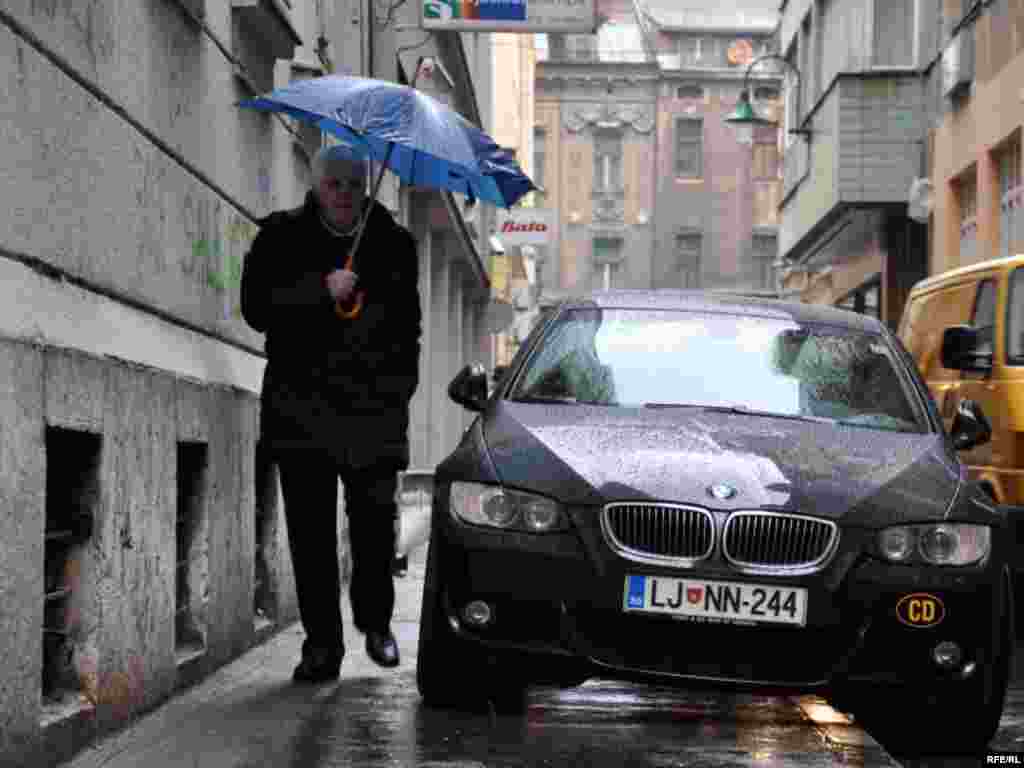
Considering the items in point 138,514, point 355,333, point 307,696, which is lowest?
point 307,696

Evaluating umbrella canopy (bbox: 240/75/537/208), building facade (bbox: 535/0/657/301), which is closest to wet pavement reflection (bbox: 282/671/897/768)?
umbrella canopy (bbox: 240/75/537/208)

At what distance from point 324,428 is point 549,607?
1642 mm

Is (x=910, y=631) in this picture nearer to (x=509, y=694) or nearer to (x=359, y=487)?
(x=509, y=694)

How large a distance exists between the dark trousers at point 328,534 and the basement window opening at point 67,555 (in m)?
1.53

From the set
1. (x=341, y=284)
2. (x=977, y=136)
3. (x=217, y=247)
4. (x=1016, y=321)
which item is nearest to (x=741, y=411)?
(x=341, y=284)

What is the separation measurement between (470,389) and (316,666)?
1.23 meters

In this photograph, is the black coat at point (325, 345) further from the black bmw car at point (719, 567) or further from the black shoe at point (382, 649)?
the black bmw car at point (719, 567)

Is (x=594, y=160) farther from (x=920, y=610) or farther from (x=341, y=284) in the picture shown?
(x=920, y=610)

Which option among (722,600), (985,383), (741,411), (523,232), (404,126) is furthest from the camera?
(523,232)

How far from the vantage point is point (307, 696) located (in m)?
7.75

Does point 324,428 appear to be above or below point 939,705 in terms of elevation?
above

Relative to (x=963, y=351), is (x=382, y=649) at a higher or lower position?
lower

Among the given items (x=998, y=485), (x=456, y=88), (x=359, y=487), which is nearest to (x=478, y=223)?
(x=456, y=88)

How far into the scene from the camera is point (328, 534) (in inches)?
322
